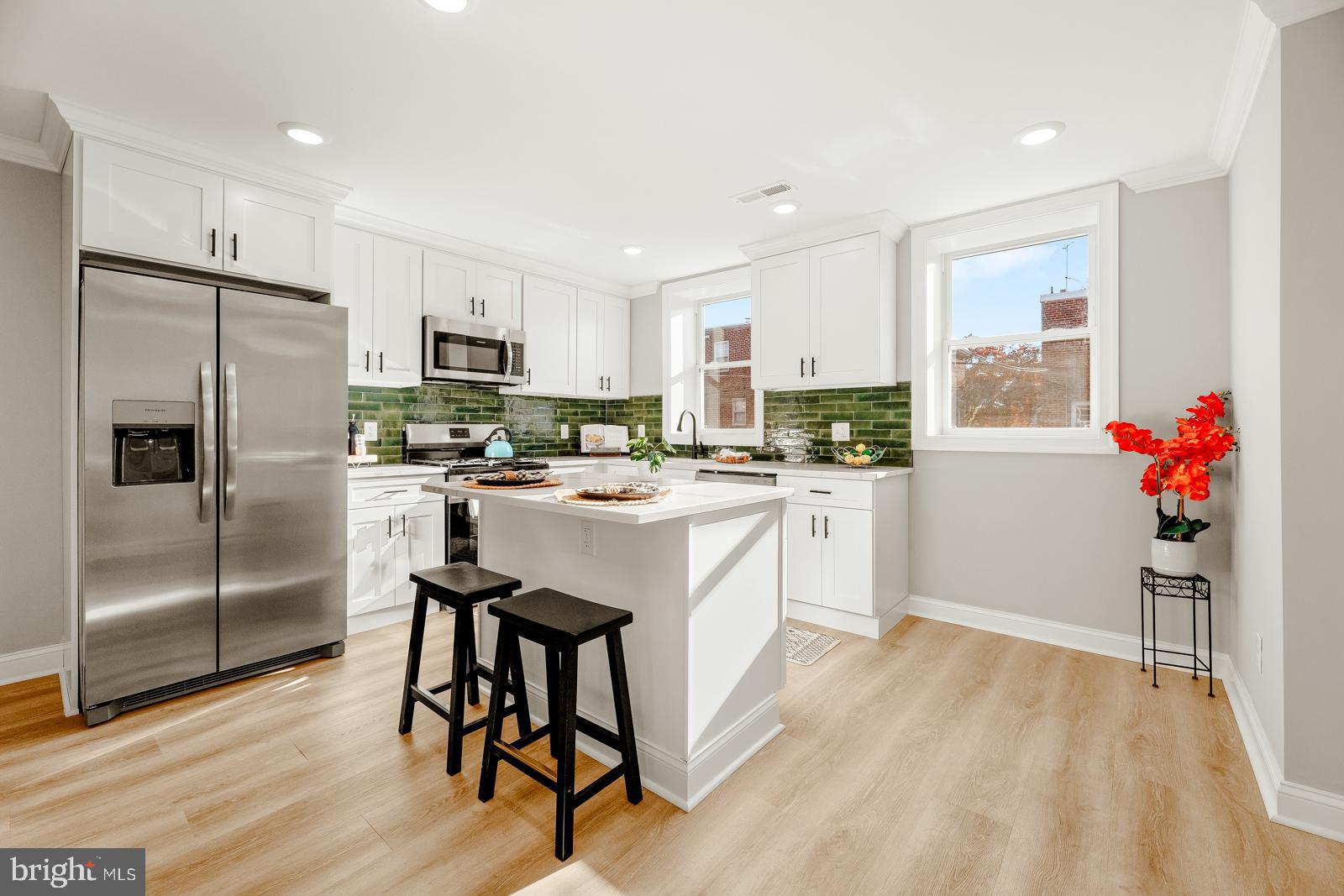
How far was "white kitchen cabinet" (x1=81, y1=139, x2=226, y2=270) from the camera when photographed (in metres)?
2.50

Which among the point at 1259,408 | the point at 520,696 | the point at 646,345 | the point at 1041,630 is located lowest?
the point at 1041,630

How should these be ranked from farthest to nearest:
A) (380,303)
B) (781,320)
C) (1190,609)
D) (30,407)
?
1. (781,320)
2. (380,303)
3. (1190,609)
4. (30,407)

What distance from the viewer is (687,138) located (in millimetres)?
2729

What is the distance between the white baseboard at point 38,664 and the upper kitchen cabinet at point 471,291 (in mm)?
2583

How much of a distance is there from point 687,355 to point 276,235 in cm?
321

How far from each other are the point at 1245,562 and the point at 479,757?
123 inches

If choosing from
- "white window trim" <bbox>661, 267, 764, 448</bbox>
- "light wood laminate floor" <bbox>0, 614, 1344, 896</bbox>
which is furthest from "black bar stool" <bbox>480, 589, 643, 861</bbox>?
"white window trim" <bbox>661, 267, 764, 448</bbox>

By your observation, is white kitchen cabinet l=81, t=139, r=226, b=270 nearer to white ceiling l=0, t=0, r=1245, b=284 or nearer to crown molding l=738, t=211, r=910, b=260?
white ceiling l=0, t=0, r=1245, b=284

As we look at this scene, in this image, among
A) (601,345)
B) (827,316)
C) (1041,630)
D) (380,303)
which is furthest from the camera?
(601,345)

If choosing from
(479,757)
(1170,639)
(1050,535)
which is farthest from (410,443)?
(1170,639)

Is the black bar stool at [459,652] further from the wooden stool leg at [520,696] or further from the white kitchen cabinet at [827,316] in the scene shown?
the white kitchen cabinet at [827,316]

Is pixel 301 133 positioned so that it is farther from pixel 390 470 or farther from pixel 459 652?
pixel 459 652

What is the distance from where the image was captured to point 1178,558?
9.14ft

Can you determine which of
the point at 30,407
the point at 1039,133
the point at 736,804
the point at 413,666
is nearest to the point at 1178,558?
the point at 1039,133
